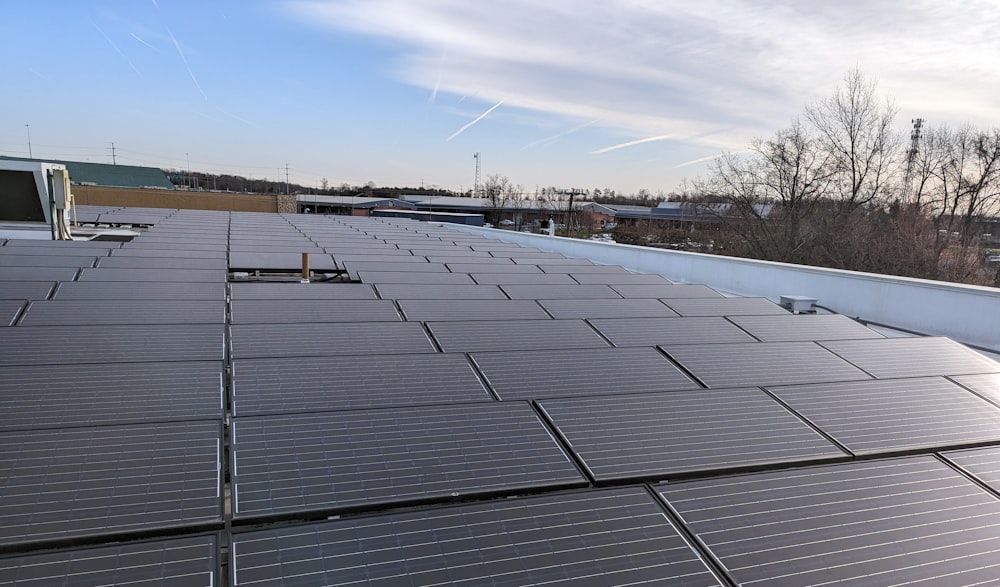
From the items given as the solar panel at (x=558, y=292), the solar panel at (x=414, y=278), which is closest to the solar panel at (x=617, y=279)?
the solar panel at (x=558, y=292)

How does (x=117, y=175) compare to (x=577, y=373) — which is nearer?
(x=577, y=373)

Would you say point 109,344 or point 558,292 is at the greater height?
point 558,292

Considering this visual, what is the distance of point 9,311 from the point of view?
194 inches

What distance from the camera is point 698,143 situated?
3944 cm

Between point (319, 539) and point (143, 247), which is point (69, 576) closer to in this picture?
point (319, 539)

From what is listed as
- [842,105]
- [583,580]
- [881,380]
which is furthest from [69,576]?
[842,105]

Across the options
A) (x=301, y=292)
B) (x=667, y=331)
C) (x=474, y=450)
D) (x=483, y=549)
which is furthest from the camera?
(x=301, y=292)

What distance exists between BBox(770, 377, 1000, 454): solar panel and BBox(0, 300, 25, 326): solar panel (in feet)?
21.3

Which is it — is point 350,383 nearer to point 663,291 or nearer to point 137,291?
point 137,291

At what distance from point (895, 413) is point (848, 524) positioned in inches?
69.0

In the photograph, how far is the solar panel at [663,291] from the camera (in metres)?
7.76

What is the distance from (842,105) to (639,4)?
80.2 ft

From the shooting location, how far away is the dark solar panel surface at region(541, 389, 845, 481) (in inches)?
113

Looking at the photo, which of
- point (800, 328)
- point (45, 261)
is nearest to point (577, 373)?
point (800, 328)
